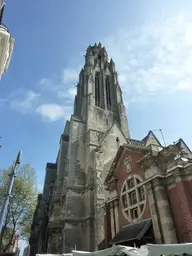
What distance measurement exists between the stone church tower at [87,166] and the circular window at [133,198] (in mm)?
8311

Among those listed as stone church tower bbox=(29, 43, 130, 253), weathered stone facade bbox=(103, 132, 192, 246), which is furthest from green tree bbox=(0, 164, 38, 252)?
weathered stone facade bbox=(103, 132, 192, 246)

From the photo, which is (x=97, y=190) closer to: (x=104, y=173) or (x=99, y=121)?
(x=104, y=173)

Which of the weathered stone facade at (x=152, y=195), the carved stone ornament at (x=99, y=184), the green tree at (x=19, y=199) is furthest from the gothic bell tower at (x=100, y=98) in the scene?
the weathered stone facade at (x=152, y=195)

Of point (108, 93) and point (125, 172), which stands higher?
point (108, 93)

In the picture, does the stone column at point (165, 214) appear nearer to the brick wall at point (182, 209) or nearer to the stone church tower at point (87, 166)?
the brick wall at point (182, 209)

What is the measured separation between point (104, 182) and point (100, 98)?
24.6 m

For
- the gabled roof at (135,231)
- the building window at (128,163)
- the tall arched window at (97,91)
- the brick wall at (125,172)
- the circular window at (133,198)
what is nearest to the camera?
the gabled roof at (135,231)

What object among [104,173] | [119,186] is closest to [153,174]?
[119,186]

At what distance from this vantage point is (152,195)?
10.9 m

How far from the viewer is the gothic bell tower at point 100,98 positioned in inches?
1334

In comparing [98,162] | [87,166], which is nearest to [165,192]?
[98,162]

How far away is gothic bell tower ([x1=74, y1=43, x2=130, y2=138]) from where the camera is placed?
111 ft

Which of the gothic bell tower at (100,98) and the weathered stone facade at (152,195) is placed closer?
the weathered stone facade at (152,195)

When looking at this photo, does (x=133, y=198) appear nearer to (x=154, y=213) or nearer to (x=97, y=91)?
(x=154, y=213)
